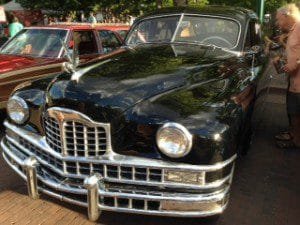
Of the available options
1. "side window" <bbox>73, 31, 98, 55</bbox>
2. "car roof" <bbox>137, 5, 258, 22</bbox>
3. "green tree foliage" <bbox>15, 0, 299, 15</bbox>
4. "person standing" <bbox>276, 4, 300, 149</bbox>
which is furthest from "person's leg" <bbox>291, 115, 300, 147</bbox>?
"green tree foliage" <bbox>15, 0, 299, 15</bbox>

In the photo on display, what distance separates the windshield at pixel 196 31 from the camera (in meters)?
4.96

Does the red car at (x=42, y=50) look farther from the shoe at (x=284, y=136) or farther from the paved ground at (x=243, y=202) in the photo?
the shoe at (x=284, y=136)

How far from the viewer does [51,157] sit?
3639mm

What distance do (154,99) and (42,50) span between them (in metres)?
4.02

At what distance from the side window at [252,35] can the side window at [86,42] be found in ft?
9.70

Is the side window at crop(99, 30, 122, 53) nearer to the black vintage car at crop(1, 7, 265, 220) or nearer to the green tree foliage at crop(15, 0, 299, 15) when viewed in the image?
the black vintage car at crop(1, 7, 265, 220)

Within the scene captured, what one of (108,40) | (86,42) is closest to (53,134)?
(86,42)

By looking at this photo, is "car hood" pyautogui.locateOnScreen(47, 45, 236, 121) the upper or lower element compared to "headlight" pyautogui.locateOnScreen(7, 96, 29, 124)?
upper

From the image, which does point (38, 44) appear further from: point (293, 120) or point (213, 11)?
point (293, 120)

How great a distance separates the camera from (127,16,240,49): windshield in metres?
4.96

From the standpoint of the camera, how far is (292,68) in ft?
16.8

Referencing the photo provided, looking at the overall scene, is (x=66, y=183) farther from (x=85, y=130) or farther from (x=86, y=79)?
(x=86, y=79)

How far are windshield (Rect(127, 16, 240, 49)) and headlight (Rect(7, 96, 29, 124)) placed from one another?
6.13 ft

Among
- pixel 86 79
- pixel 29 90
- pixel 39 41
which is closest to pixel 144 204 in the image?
pixel 86 79
